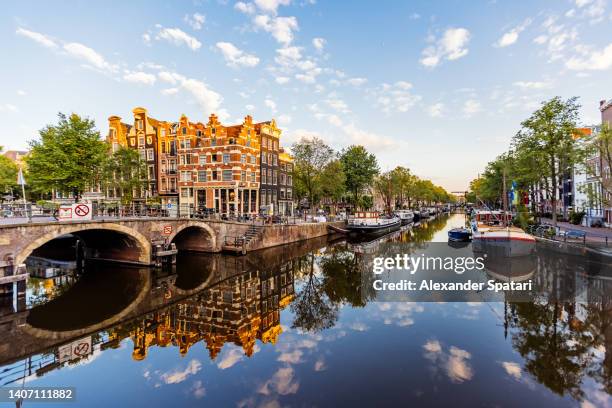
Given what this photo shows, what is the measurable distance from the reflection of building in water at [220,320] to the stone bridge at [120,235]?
9.36 meters

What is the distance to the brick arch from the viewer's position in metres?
18.8

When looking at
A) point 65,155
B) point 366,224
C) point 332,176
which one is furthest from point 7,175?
point 366,224

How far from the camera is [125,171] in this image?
46000 mm

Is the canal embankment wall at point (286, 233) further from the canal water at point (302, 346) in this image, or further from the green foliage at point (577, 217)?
the green foliage at point (577, 217)

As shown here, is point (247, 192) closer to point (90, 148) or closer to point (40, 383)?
point (90, 148)

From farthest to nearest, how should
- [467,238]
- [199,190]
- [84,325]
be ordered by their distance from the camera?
[199,190] < [467,238] < [84,325]

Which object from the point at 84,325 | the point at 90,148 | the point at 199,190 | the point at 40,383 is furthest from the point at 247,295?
the point at 199,190

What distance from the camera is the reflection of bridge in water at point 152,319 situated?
12.0 m

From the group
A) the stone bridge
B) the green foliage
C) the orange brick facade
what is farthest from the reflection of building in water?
the green foliage

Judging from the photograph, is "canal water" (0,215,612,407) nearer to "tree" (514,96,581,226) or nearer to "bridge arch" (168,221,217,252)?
"bridge arch" (168,221,217,252)

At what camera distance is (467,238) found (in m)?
42.2

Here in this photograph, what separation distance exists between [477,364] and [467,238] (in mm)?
35270

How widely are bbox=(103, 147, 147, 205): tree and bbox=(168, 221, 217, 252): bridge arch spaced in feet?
56.4

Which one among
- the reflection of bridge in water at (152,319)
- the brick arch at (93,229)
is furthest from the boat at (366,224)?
the brick arch at (93,229)
